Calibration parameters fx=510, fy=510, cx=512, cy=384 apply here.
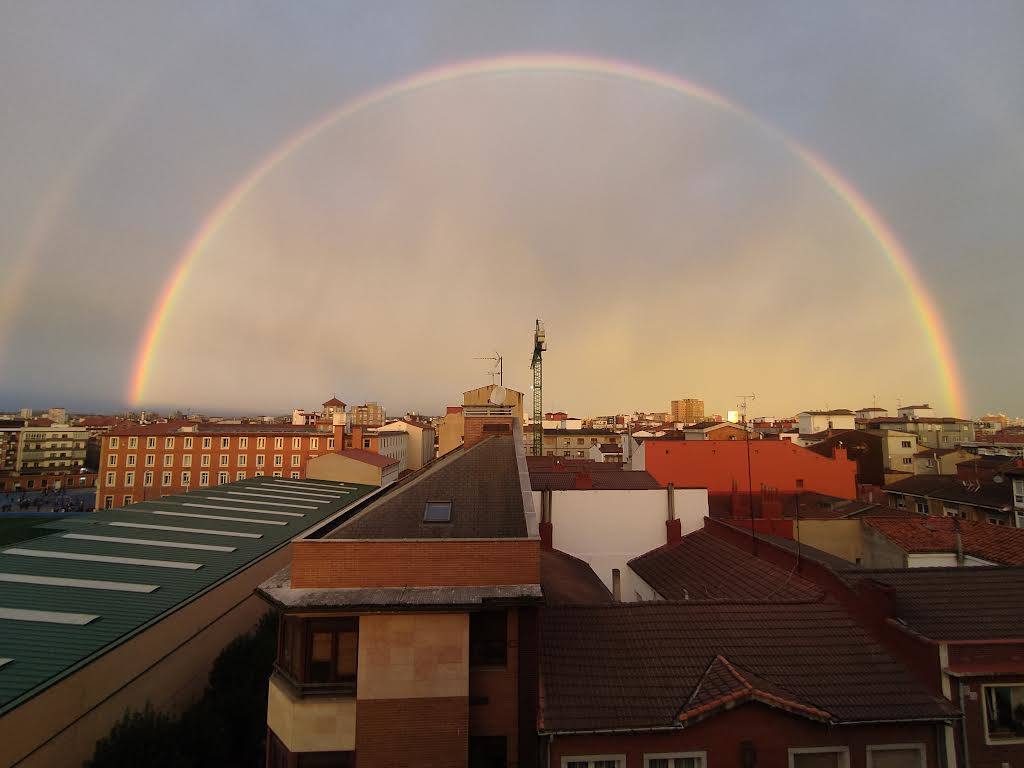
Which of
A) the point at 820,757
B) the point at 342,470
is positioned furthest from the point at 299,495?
the point at 820,757

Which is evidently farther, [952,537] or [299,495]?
[299,495]

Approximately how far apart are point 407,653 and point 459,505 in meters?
3.41

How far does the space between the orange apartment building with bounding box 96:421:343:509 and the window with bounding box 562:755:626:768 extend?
198ft

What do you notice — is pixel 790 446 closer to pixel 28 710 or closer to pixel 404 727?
pixel 404 727

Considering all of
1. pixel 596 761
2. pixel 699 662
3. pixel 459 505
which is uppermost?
pixel 459 505

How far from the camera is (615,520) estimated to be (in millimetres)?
20766

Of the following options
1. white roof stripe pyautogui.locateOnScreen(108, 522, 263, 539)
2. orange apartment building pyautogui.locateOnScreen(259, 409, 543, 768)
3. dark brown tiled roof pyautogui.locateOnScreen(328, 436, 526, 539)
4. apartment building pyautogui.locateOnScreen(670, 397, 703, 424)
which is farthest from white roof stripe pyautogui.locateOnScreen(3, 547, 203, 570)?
apartment building pyautogui.locateOnScreen(670, 397, 703, 424)

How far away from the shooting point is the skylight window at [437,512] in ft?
35.7

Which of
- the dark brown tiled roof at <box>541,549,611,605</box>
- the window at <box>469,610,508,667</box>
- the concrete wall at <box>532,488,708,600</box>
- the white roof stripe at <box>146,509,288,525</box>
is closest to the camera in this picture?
the window at <box>469,610,508,667</box>

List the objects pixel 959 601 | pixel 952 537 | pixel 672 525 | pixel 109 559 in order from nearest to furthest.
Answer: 1. pixel 959 601
2. pixel 109 559
3. pixel 952 537
4. pixel 672 525

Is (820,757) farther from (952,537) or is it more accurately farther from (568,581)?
(952,537)

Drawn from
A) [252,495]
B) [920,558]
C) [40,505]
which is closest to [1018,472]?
[920,558]

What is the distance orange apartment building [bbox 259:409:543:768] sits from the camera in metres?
8.68

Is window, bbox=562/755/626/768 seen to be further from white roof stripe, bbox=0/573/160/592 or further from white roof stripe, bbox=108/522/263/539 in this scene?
white roof stripe, bbox=108/522/263/539
